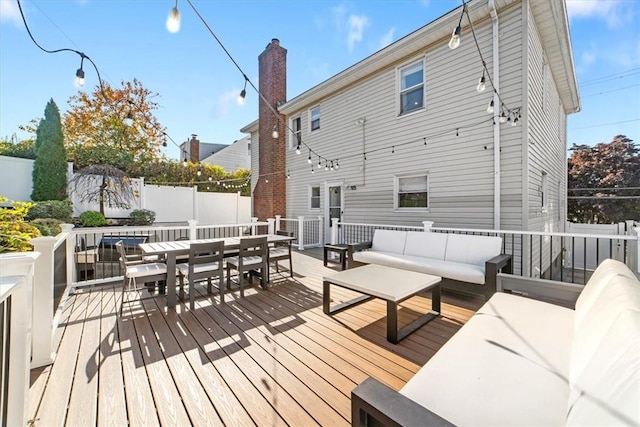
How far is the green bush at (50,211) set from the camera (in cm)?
774

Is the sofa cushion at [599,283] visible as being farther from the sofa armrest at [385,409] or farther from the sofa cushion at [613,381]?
the sofa armrest at [385,409]

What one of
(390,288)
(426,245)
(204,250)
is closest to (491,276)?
(426,245)

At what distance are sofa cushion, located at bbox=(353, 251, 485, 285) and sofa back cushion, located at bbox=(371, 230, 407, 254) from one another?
0.75 ft

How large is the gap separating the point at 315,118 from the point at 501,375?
9164 millimetres

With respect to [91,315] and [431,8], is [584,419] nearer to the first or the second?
[91,315]

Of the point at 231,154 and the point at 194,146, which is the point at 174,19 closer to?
the point at 231,154

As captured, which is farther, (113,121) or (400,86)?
(113,121)

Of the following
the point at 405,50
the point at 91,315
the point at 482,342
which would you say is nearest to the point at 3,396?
the point at 91,315

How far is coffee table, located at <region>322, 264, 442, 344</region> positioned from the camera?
9.11ft

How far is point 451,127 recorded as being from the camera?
19.3 feet

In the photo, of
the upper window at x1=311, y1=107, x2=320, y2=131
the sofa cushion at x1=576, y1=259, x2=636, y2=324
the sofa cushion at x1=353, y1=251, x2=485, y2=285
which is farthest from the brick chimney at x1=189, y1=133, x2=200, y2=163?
the sofa cushion at x1=576, y1=259, x2=636, y2=324

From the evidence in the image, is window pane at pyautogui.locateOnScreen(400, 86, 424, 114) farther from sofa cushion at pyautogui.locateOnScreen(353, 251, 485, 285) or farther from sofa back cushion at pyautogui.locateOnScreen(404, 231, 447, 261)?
sofa cushion at pyautogui.locateOnScreen(353, 251, 485, 285)

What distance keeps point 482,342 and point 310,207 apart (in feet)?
26.1

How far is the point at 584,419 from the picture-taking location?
0.90 m
